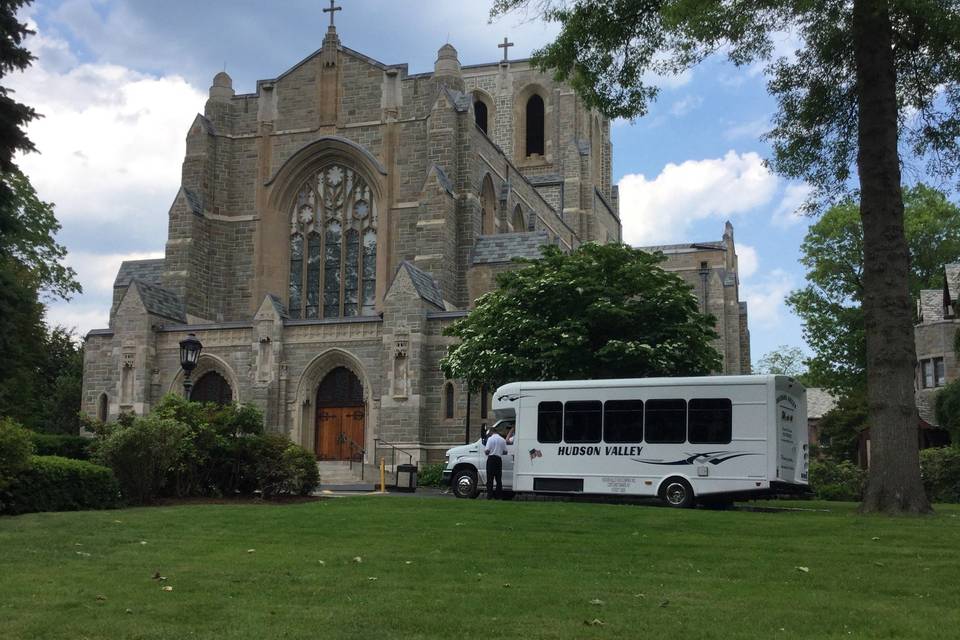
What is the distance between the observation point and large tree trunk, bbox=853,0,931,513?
1659 cm

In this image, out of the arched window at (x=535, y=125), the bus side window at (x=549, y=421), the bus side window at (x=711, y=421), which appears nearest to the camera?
the bus side window at (x=711, y=421)

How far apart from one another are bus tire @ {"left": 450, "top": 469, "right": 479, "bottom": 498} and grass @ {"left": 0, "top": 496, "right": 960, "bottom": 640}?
7.08 metres

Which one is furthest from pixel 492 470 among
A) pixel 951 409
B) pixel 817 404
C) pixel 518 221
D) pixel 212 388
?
pixel 817 404

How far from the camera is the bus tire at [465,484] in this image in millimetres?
23000

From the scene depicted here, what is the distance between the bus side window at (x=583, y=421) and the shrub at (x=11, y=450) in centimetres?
1032

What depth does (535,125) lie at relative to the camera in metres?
65.0

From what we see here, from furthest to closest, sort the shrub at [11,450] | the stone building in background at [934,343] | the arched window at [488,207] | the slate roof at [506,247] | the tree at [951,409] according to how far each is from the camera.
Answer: the arched window at [488,207] → the stone building in background at [934,343] → the slate roof at [506,247] → the tree at [951,409] → the shrub at [11,450]

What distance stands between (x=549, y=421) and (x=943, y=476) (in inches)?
477

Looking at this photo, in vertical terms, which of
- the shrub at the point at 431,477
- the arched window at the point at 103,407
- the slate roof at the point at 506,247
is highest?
the slate roof at the point at 506,247

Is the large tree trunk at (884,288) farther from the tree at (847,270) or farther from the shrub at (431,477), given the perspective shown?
the tree at (847,270)

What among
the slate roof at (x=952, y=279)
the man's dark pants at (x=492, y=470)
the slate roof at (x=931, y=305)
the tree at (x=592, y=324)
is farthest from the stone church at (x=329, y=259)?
the slate roof at (x=931, y=305)

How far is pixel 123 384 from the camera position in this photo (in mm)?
37312

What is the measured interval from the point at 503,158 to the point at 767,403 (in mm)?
27735

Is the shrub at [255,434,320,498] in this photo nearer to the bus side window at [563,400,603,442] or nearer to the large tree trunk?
the bus side window at [563,400,603,442]
